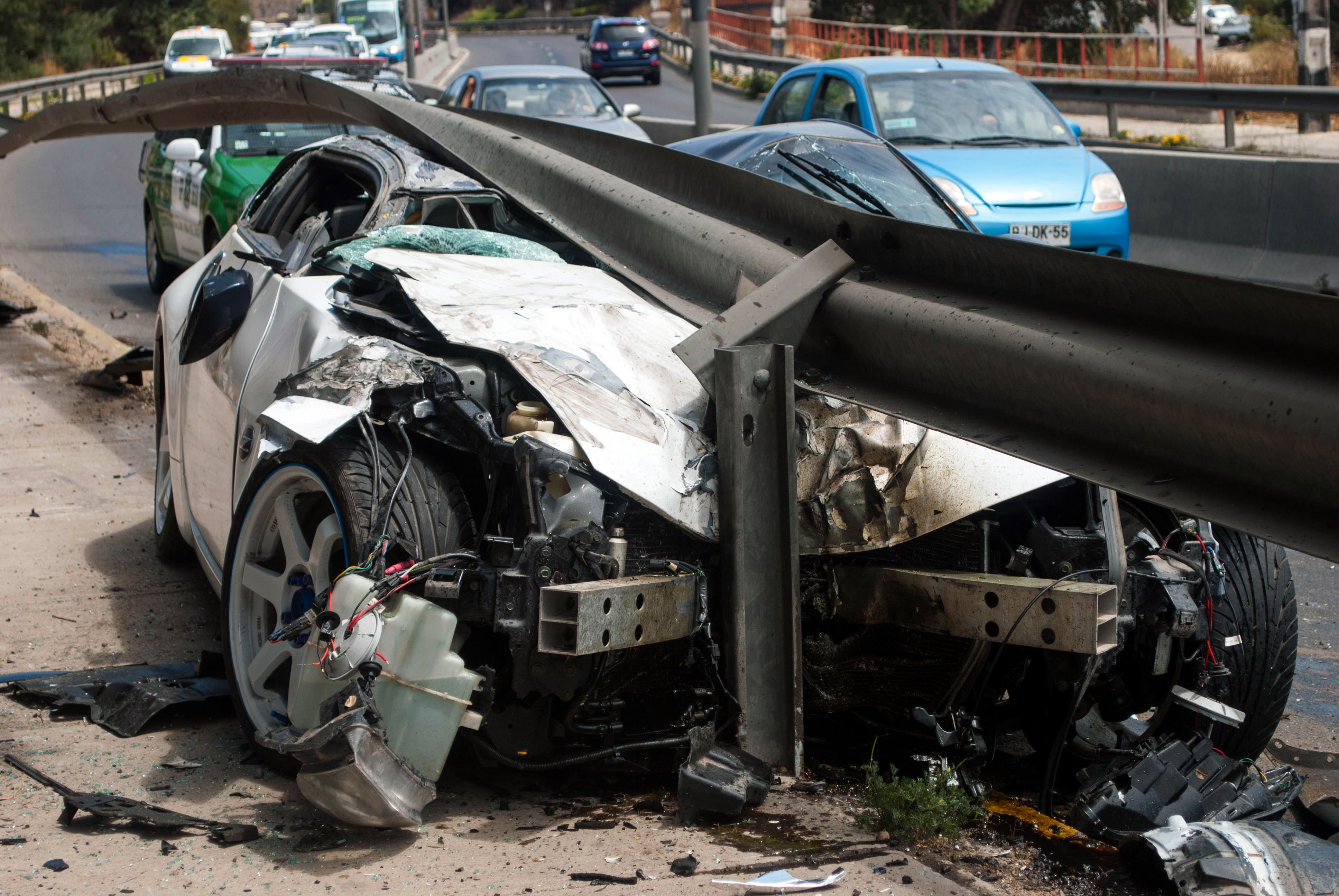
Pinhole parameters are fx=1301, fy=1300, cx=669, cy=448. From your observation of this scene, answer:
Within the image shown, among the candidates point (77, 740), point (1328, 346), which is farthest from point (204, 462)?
point (1328, 346)

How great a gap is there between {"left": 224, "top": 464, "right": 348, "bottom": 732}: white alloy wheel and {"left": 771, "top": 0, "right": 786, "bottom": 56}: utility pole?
42.3 metres

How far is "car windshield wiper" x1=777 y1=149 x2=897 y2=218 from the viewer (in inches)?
193

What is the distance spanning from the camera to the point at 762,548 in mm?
3174

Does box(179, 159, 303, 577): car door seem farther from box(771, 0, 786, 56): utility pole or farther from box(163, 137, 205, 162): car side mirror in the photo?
box(771, 0, 786, 56): utility pole

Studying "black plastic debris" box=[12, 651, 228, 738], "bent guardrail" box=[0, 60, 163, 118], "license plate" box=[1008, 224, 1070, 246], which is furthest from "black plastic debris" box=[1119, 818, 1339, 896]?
"bent guardrail" box=[0, 60, 163, 118]

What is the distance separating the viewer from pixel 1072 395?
2.62 metres

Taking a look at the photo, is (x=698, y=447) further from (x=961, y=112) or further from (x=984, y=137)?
(x=961, y=112)

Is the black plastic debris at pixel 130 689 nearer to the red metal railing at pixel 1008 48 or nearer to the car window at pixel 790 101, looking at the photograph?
the car window at pixel 790 101

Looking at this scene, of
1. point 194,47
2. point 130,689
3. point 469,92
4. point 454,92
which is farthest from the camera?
point 194,47

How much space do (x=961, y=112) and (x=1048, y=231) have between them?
1.69 metres

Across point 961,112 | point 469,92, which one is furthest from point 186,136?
point 961,112

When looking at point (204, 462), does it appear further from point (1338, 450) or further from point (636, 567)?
point (1338, 450)

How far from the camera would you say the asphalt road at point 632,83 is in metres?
33.9

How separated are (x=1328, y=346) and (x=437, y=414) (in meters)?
2.08
